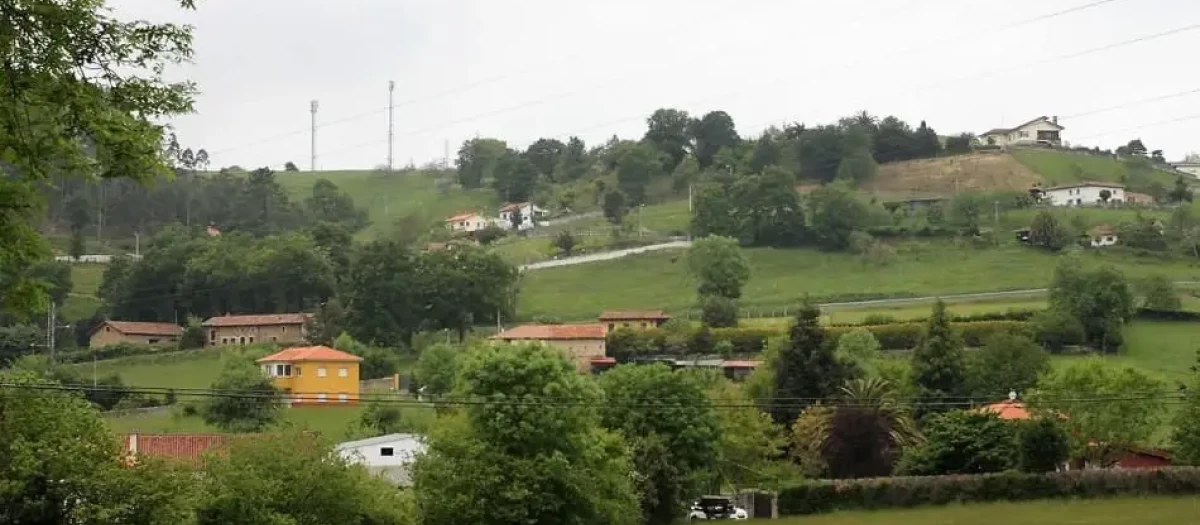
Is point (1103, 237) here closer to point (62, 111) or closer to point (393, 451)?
point (393, 451)

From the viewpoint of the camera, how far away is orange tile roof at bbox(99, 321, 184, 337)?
9819 centimetres

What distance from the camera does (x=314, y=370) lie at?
3086 inches

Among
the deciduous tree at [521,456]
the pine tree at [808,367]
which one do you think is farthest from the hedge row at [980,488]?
the pine tree at [808,367]

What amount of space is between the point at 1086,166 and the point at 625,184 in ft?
177

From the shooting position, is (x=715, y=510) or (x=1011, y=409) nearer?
(x=715, y=510)

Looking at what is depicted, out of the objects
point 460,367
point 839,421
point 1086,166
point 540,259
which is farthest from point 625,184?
point 460,367

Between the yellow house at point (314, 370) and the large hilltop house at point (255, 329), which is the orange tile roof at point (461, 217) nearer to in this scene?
the large hilltop house at point (255, 329)

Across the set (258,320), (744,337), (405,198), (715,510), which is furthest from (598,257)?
(715,510)

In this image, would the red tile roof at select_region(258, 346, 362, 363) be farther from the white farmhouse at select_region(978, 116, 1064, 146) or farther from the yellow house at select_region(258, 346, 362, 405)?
the white farmhouse at select_region(978, 116, 1064, 146)

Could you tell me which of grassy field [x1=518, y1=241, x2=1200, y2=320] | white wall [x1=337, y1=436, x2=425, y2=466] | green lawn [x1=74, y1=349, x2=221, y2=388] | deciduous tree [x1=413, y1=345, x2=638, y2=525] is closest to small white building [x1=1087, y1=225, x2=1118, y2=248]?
grassy field [x1=518, y1=241, x2=1200, y2=320]

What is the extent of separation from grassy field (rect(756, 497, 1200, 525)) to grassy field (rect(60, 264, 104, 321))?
72449mm

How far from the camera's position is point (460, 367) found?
1871 inches

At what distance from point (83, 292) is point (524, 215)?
61484 millimetres

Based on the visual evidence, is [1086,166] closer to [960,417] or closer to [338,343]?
[338,343]
